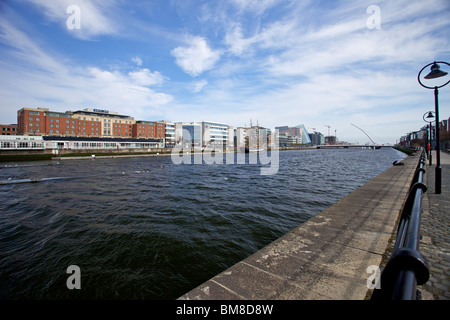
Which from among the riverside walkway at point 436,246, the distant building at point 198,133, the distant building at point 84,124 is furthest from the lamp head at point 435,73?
the distant building at point 198,133

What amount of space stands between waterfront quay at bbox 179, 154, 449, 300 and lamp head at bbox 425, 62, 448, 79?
5601 mm

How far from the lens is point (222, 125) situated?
134750mm

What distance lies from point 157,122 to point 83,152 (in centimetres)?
4990

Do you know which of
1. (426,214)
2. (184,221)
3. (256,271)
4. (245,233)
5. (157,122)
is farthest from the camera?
(157,122)

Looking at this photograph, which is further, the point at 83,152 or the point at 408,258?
the point at 83,152

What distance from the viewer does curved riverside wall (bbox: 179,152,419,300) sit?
127 inches

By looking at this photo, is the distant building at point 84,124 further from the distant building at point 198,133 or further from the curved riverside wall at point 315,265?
the curved riverside wall at point 315,265

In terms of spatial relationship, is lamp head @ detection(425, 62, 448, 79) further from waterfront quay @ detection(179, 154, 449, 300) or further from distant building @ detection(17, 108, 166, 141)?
distant building @ detection(17, 108, 166, 141)

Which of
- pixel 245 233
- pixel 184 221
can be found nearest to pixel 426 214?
pixel 245 233

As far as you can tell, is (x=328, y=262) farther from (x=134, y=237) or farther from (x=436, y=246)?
(x=134, y=237)

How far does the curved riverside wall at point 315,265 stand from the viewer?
321 cm

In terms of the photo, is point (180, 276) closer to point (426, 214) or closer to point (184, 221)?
point (184, 221)

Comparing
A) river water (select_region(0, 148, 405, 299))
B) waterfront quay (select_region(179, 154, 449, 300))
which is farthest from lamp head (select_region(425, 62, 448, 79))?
river water (select_region(0, 148, 405, 299))
